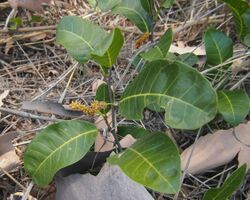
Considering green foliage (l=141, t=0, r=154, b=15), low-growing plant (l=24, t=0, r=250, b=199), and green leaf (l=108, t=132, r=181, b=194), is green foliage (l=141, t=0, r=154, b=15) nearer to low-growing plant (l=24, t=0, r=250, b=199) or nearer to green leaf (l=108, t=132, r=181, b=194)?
low-growing plant (l=24, t=0, r=250, b=199)

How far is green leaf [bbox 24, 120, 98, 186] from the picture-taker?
1.28 m

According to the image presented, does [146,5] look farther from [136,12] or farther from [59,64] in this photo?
[59,64]

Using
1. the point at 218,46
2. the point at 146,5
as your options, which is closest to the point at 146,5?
the point at 146,5

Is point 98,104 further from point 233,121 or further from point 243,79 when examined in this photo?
point 243,79

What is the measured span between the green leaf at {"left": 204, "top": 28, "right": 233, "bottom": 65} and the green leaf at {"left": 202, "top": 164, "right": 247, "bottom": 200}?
1.43ft

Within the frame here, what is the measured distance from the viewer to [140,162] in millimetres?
1170

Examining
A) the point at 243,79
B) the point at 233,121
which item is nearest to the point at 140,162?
the point at 233,121

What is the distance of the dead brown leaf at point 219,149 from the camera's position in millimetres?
1432

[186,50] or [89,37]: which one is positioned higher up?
[89,37]

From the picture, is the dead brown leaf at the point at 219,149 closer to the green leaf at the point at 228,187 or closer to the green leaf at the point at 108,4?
the green leaf at the point at 228,187

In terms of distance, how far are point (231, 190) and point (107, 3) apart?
715 mm

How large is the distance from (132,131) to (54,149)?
0.24 m

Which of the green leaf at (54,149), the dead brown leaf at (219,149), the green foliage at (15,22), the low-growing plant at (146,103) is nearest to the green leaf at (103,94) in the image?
the low-growing plant at (146,103)

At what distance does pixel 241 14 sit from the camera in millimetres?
1524
